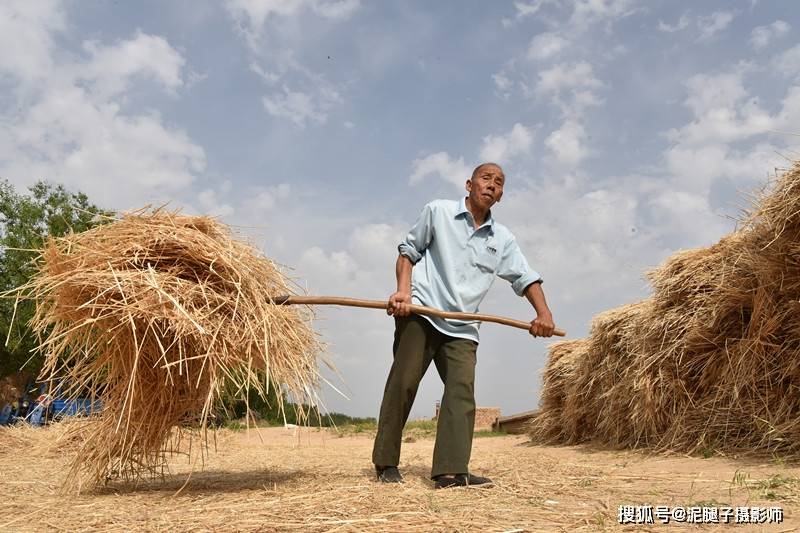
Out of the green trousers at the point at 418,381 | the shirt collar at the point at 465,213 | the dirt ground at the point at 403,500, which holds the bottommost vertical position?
the dirt ground at the point at 403,500

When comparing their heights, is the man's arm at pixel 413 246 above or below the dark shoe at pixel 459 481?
above

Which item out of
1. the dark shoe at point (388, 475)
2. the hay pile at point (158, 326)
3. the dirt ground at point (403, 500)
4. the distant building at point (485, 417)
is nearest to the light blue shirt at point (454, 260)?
the hay pile at point (158, 326)

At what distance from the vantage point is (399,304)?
11.9 feet

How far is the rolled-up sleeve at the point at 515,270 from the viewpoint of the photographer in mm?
4090

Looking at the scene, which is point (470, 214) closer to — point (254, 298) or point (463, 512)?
point (254, 298)

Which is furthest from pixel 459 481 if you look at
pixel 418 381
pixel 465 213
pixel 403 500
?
pixel 465 213

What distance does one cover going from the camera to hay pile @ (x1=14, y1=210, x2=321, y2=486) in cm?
322

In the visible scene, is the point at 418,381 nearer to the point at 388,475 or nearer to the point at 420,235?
the point at 388,475

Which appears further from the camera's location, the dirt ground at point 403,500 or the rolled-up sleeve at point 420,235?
the rolled-up sleeve at point 420,235

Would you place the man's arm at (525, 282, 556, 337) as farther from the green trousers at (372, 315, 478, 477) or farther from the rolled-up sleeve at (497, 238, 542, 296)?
the green trousers at (372, 315, 478, 477)

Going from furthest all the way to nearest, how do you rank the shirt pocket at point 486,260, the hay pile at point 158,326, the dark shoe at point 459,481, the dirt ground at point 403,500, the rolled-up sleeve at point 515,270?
1. the rolled-up sleeve at point 515,270
2. the shirt pocket at point 486,260
3. the dark shoe at point 459,481
4. the hay pile at point 158,326
5. the dirt ground at point 403,500

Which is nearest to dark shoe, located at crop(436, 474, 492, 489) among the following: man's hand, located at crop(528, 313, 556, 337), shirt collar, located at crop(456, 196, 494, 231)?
man's hand, located at crop(528, 313, 556, 337)

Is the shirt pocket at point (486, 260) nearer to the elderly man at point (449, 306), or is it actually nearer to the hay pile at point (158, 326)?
the elderly man at point (449, 306)

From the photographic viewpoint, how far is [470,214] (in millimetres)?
3996
